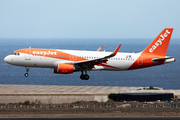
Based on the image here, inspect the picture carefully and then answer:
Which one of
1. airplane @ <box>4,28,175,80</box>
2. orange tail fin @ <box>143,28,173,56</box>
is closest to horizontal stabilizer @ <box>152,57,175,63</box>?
airplane @ <box>4,28,175,80</box>

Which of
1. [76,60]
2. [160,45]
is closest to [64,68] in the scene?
[76,60]

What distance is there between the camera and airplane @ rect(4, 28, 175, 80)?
59.7m

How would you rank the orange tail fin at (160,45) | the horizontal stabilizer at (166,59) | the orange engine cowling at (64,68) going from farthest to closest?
the orange tail fin at (160,45) → the horizontal stabilizer at (166,59) → the orange engine cowling at (64,68)

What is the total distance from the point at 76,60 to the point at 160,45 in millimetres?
17858

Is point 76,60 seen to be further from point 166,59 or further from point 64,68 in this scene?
point 166,59

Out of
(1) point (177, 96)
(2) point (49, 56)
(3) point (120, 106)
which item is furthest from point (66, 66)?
(1) point (177, 96)

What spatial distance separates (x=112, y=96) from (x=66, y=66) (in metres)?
16.7

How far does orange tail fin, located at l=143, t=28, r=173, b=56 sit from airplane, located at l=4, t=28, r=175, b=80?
21.2 inches

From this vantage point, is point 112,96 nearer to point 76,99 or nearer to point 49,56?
point 76,99

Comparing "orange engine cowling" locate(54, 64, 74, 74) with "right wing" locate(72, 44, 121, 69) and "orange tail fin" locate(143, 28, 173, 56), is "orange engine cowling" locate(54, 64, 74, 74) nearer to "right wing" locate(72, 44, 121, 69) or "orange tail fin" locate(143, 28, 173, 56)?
"right wing" locate(72, 44, 121, 69)

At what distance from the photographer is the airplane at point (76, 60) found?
2351 inches

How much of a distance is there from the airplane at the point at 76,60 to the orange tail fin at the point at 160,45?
0.54 metres

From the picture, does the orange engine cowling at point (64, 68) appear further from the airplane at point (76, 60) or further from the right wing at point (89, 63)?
the right wing at point (89, 63)

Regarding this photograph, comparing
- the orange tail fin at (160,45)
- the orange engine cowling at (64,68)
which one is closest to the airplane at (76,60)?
the orange engine cowling at (64,68)
